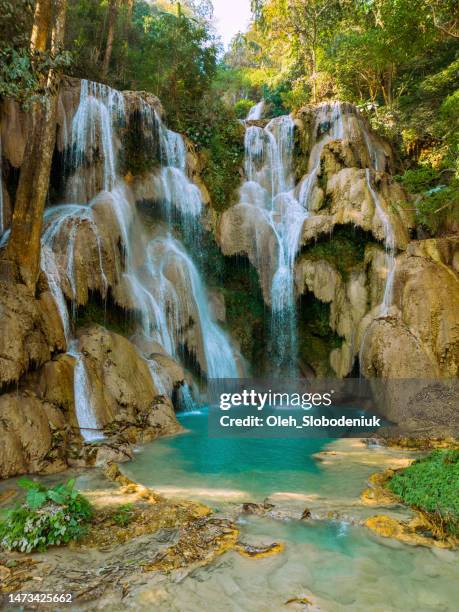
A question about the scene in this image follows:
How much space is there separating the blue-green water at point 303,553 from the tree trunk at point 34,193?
15.4 feet

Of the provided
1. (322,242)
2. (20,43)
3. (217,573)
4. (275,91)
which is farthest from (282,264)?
(275,91)

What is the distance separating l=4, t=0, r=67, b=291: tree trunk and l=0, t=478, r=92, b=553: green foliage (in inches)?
201

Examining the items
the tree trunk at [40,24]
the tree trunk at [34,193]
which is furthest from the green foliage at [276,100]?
the tree trunk at [40,24]

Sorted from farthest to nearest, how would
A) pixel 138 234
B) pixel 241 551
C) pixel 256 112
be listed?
pixel 256 112 → pixel 138 234 → pixel 241 551

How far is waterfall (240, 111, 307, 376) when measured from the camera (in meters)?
15.4

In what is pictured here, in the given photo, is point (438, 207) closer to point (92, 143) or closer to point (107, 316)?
point (107, 316)

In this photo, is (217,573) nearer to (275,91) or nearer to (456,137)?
(456,137)

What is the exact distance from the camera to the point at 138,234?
1488 centimetres

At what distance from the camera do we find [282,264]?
51.2 ft

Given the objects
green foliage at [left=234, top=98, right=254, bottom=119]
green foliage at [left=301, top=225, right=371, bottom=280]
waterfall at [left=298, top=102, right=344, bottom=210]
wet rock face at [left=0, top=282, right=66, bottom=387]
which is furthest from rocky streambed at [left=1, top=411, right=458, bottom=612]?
green foliage at [left=234, top=98, right=254, bottom=119]

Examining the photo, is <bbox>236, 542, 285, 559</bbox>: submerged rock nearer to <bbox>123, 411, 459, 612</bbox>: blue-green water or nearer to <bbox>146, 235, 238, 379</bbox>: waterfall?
<bbox>123, 411, 459, 612</bbox>: blue-green water

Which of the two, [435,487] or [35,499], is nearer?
[35,499]

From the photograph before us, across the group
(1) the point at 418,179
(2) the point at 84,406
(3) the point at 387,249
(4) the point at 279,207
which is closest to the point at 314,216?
(4) the point at 279,207

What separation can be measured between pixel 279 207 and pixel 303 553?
47.0 feet
